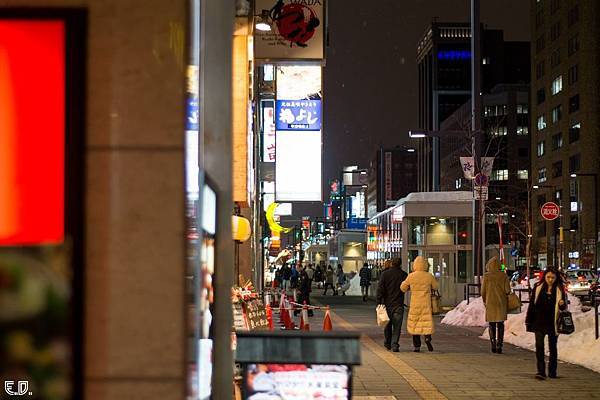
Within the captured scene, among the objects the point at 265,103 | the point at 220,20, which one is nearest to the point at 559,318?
the point at 220,20

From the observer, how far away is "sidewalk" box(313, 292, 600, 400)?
12.0 m

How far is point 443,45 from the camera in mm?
188750

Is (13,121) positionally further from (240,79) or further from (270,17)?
(270,17)

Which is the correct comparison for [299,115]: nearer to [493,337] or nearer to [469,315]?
[469,315]

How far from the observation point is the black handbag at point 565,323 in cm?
1324

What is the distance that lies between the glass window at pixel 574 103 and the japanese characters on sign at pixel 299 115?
93.8m

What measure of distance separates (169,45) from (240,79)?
975cm

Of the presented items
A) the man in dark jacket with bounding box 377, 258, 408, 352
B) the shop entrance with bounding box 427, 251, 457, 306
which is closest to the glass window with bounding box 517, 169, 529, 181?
the shop entrance with bounding box 427, 251, 457, 306

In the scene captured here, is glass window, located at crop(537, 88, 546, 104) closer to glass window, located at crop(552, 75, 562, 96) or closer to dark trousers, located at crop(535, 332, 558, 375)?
glass window, located at crop(552, 75, 562, 96)

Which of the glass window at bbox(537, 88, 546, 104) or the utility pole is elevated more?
the glass window at bbox(537, 88, 546, 104)

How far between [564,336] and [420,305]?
Result: 9.12ft

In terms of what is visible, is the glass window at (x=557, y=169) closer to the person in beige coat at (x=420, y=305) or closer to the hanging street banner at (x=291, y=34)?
the person in beige coat at (x=420, y=305)

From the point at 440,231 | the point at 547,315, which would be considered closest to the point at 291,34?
the point at 547,315

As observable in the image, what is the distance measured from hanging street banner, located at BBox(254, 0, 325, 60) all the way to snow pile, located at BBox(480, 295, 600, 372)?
664 cm
